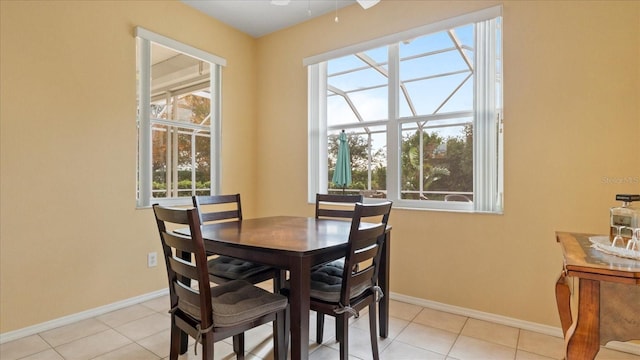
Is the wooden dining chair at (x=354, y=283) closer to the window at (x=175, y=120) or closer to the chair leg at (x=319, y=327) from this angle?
the chair leg at (x=319, y=327)

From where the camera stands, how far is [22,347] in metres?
2.06

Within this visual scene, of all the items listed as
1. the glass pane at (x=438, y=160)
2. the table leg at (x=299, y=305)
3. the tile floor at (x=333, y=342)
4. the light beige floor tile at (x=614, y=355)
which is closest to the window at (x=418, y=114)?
the glass pane at (x=438, y=160)

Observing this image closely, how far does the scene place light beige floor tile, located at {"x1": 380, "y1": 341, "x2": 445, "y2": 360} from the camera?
6.43ft

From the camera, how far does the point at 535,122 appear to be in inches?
90.6

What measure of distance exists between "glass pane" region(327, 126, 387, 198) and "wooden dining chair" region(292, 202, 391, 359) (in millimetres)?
1356

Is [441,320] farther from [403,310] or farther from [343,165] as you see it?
[343,165]

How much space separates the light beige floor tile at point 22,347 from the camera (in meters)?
1.97

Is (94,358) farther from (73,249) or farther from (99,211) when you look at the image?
(99,211)

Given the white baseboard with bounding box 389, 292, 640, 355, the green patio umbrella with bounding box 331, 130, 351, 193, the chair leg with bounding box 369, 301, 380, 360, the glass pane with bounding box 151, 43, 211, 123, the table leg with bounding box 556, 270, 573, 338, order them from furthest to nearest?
the green patio umbrella with bounding box 331, 130, 351, 193 < the glass pane with bounding box 151, 43, 211, 123 < the white baseboard with bounding box 389, 292, 640, 355 < the chair leg with bounding box 369, 301, 380, 360 < the table leg with bounding box 556, 270, 573, 338

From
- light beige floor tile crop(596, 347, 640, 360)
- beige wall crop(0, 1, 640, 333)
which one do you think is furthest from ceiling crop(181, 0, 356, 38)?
light beige floor tile crop(596, 347, 640, 360)

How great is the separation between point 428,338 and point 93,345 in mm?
2208

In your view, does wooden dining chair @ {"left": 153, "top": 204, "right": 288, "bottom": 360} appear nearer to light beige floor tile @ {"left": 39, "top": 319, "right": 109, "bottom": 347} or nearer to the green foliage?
light beige floor tile @ {"left": 39, "top": 319, "right": 109, "bottom": 347}

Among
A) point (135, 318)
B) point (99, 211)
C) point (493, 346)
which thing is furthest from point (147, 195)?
point (493, 346)

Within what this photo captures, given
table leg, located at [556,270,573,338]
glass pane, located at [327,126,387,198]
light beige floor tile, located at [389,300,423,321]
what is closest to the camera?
table leg, located at [556,270,573,338]
